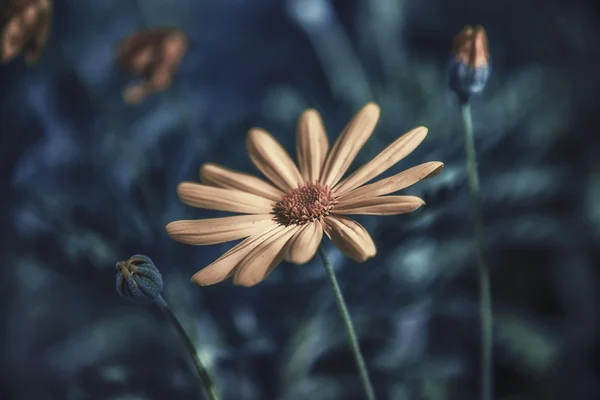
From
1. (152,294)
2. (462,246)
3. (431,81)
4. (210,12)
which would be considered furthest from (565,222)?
(210,12)

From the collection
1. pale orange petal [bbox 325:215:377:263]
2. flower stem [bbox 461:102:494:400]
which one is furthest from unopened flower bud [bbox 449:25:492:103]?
pale orange petal [bbox 325:215:377:263]

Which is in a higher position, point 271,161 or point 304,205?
point 271,161

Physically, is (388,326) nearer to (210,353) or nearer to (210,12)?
(210,353)

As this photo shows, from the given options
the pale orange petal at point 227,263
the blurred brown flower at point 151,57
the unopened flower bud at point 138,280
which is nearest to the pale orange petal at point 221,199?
the pale orange petal at point 227,263

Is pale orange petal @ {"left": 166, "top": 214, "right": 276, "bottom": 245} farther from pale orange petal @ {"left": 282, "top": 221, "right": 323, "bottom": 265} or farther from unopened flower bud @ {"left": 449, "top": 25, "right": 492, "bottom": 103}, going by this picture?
unopened flower bud @ {"left": 449, "top": 25, "right": 492, "bottom": 103}

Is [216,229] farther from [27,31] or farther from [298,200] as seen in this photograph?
[27,31]

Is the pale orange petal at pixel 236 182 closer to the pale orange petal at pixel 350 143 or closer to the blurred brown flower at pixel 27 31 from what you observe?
the pale orange petal at pixel 350 143

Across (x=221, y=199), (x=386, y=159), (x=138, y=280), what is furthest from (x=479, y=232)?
(x=138, y=280)

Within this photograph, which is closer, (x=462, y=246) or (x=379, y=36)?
(x=462, y=246)
